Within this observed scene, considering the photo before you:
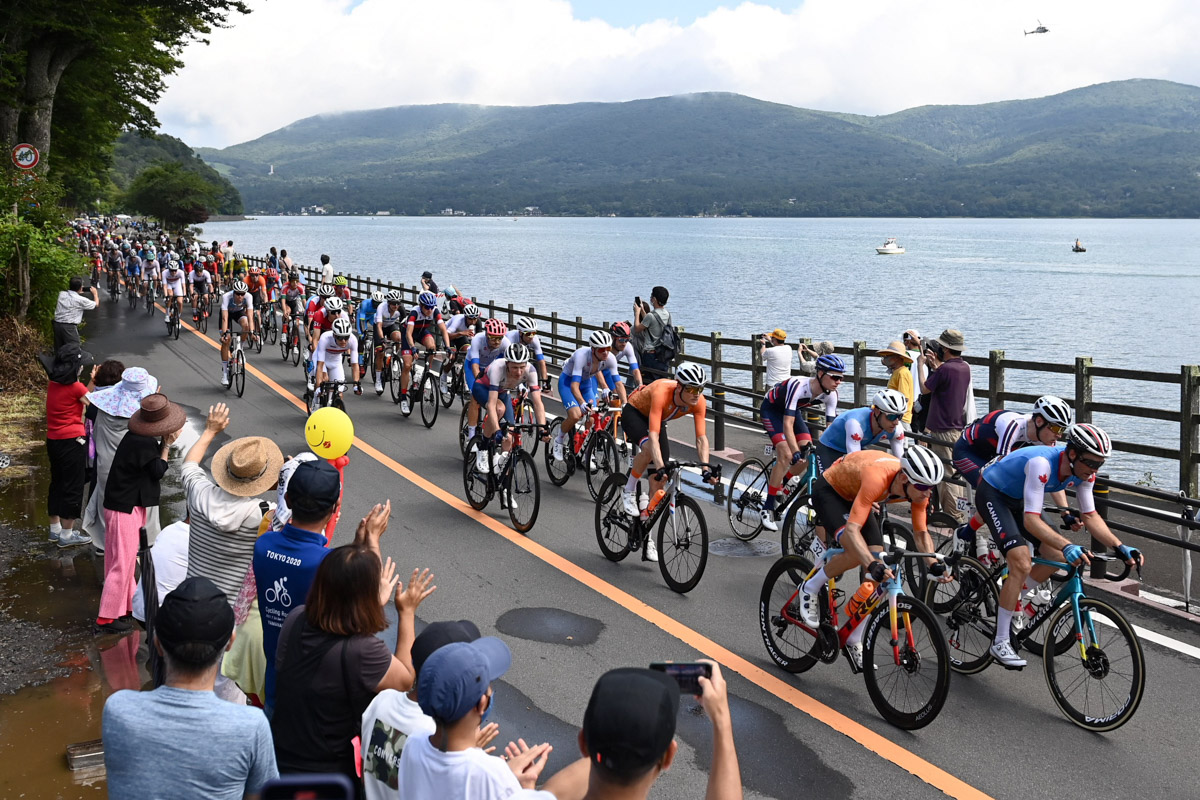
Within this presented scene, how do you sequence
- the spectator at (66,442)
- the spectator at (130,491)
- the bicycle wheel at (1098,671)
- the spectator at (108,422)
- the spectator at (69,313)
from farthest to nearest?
the spectator at (69,313), the spectator at (66,442), the spectator at (108,422), the spectator at (130,491), the bicycle wheel at (1098,671)

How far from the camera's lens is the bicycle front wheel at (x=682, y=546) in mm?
8711

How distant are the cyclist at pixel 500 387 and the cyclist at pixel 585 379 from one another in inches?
20.6

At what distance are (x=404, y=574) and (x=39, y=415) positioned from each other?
9.69m

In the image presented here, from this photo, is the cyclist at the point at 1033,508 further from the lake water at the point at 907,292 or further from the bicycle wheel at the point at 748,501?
the lake water at the point at 907,292

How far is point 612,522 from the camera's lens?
9.73 meters

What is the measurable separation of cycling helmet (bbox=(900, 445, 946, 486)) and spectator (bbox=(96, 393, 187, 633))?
4.95 m

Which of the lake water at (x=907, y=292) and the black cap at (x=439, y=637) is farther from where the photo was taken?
the lake water at (x=907, y=292)

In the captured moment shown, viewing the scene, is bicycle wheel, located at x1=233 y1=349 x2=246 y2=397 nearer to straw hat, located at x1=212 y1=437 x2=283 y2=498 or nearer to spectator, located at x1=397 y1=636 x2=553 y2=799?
straw hat, located at x1=212 y1=437 x2=283 y2=498

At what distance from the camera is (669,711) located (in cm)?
279

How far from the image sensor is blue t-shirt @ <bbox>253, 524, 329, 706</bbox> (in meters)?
4.62

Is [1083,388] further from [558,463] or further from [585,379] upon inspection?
[558,463]

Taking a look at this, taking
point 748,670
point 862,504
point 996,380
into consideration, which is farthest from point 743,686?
point 996,380

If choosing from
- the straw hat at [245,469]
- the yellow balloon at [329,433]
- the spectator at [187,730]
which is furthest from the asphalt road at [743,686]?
the spectator at [187,730]

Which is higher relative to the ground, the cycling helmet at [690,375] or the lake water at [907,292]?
the cycling helmet at [690,375]
